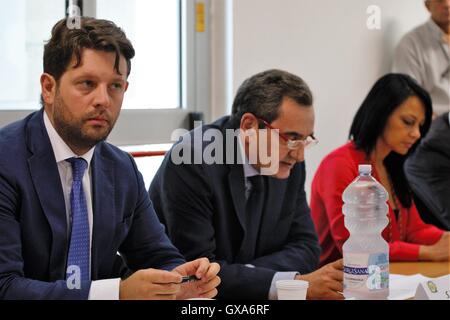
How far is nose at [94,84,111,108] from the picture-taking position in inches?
55.7

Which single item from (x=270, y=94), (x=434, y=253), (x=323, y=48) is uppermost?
(x=323, y=48)

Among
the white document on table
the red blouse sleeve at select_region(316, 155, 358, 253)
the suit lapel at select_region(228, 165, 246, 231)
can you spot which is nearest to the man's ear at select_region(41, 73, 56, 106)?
the suit lapel at select_region(228, 165, 246, 231)

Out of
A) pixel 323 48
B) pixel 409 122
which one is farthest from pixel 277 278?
pixel 323 48

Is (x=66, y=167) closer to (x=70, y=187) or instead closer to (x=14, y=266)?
(x=70, y=187)

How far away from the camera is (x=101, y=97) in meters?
1.41

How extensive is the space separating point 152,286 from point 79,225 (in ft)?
0.85

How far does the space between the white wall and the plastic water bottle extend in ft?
2.62

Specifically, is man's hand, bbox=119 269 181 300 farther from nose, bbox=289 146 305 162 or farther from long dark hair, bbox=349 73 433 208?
long dark hair, bbox=349 73 433 208

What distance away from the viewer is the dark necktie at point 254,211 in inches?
74.6

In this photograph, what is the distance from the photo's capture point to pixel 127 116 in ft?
7.31

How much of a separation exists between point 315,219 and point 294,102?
626 mm

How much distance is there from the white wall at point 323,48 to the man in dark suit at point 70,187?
1223 millimetres
